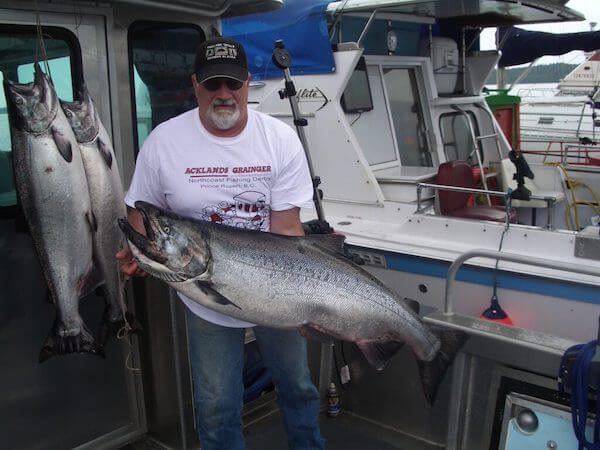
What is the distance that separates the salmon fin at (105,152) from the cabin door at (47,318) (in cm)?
61

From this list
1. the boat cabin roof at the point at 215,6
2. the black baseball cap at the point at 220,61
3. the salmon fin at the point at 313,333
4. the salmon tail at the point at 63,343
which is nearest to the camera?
the black baseball cap at the point at 220,61

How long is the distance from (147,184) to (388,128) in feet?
16.9

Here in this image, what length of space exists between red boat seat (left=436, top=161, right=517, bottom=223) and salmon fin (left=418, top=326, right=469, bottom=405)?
3154mm

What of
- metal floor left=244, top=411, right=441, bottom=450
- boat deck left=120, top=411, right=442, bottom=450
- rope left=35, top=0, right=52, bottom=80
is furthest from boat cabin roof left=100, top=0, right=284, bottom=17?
metal floor left=244, top=411, right=441, bottom=450

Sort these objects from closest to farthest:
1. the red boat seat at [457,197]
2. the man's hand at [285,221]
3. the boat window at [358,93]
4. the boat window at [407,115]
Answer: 1. the man's hand at [285,221]
2. the red boat seat at [457,197]
3. the boat window at [358,93]
4. the boat window at [407,115]

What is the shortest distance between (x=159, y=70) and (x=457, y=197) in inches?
141

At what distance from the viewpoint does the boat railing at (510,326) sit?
2713 millimetres

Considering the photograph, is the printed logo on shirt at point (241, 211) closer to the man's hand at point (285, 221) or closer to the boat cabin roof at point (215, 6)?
the man's hand at point (285, 221)

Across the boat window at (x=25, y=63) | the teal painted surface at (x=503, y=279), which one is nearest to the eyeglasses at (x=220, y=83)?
the boat window at (x=25, y=63)

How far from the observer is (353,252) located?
541cm

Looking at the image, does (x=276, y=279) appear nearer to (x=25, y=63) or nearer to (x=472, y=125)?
(x=25, y=63)

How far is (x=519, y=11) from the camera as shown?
7434 millimetres

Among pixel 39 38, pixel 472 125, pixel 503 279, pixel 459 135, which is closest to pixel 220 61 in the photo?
pixel 39 38

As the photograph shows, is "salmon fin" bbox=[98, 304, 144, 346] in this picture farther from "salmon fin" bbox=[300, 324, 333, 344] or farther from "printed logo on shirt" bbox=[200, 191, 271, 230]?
"salmon fin" bbox=[300, 324, 333, 344]
